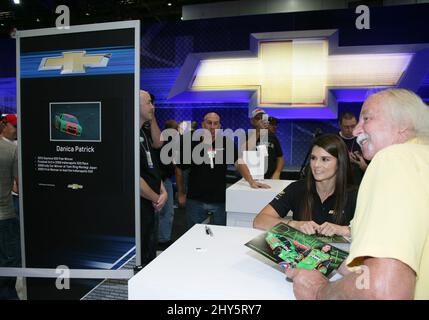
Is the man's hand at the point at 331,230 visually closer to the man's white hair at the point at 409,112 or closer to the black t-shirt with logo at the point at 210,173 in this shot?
the man's white hair at the point at 409,112

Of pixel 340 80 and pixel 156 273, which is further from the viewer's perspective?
pixel 340 80

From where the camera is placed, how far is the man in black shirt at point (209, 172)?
11.5 ft

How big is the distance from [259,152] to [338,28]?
3080 mm

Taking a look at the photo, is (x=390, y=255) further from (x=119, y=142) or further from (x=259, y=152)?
(x=259, y=152)

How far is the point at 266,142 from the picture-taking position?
3.82 m

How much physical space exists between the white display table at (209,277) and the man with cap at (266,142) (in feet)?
7.67

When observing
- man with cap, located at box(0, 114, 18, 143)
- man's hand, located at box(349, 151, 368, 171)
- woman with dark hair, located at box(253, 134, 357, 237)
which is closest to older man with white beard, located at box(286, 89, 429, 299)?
woman with dark hair, located at box(253, 134, 357, 237)

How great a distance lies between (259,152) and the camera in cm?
321

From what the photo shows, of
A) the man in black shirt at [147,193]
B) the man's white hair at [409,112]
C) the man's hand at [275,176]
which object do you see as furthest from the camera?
the man's hand at [275,176]

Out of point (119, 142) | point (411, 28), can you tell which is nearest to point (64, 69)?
point (119, 142)

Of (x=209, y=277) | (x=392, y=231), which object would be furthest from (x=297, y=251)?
(x=392, y=231)

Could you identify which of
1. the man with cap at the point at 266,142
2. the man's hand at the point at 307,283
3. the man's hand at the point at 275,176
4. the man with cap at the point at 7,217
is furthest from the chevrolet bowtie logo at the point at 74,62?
the man's hand at the point at 275,176

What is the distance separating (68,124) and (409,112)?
170 cm

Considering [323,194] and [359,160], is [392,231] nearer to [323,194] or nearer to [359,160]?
[323,194]
